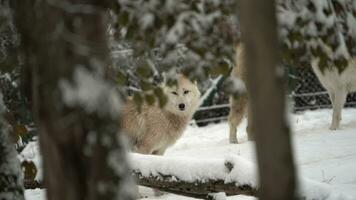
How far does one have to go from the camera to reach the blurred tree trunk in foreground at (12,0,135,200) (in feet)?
4.87

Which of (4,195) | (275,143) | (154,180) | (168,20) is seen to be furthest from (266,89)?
(154,180)

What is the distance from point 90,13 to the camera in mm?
1506

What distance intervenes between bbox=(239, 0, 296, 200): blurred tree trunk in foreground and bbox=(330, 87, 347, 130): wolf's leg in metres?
6.85

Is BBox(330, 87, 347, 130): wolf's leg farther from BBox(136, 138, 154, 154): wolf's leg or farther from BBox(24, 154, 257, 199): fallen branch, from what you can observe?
BBox(24, 154, 257, 199): fallen branch

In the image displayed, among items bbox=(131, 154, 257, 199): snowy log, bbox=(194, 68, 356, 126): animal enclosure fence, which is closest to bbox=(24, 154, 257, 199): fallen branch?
bbox=(131, 154, 257, 199): snowy log

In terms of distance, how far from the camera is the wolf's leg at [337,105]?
7.83 metres

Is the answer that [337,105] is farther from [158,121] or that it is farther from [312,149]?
[158,121]

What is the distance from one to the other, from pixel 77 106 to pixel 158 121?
4.94 metres

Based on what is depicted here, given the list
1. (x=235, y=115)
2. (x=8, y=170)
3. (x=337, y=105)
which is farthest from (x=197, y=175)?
(x=337, y=105)

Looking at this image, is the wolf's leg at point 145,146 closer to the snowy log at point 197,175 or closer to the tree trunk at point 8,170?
the snowy log at point 197,175

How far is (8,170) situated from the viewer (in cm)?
239

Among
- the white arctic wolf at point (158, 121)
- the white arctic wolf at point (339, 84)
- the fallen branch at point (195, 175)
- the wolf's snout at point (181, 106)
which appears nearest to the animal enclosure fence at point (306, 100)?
the white arctic wolf at point (339, 84)

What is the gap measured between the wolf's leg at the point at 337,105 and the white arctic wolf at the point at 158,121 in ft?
7.53

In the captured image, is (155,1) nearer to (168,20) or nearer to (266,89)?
(168,20)
